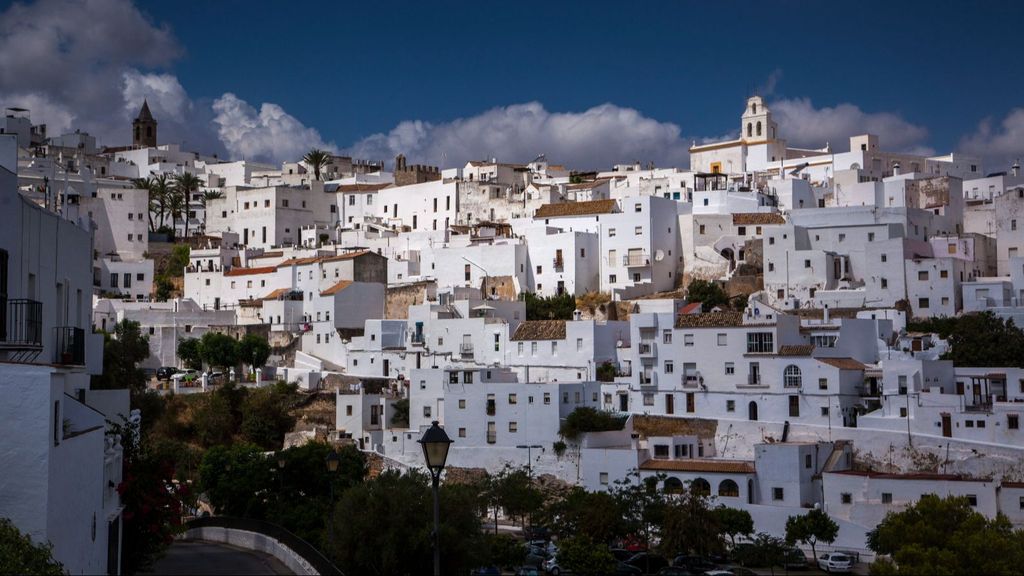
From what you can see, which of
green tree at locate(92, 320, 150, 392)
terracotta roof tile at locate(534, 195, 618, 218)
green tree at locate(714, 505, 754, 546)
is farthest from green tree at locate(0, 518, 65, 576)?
terracotta roof tile at locate(534, 195, 618, 218)

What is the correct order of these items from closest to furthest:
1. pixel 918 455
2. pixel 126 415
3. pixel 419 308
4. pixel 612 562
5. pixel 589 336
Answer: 1. pixel 126 415
2. pixel 612 562
3. pixel 918 455
4. pixel 589 336
5. pixel 419 308

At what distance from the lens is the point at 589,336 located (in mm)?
51250

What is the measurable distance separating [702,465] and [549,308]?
1895 centimetres

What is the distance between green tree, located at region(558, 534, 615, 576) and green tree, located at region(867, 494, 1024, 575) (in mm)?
7328

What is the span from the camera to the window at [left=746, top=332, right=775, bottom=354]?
45.7m

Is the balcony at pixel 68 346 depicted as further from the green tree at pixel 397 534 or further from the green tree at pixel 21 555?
the green tree at pixel 397 534

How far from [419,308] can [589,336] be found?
1004 centimetres

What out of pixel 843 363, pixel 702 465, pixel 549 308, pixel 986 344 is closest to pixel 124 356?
pixel 549 308

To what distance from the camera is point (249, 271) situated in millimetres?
68875

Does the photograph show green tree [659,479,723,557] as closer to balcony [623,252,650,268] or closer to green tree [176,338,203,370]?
balcony [623,252,650,268]

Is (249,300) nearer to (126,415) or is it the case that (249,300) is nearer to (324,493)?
(324,493)

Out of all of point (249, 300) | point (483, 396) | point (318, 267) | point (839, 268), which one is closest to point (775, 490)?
point (483, 396)

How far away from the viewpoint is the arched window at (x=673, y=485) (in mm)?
40688

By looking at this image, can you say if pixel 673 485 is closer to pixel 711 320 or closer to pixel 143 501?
pixel 711 320
